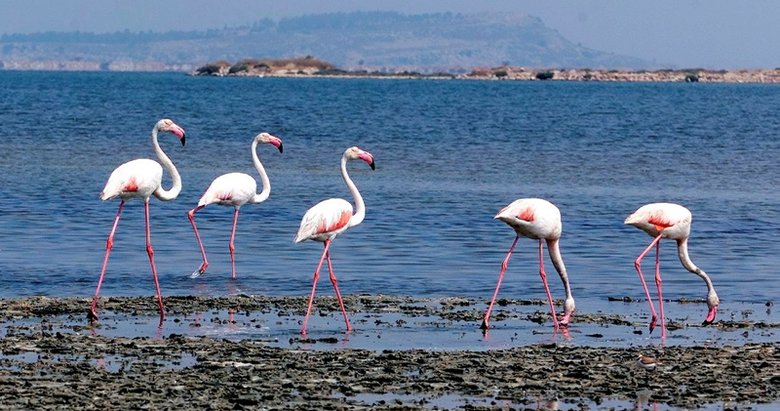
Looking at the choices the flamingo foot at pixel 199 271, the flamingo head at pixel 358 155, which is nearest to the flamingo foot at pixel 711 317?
the flamingo head at pixel 358 155

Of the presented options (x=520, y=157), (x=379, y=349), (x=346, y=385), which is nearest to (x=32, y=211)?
(x=379, y=349)

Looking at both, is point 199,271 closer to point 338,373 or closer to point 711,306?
point 711,306

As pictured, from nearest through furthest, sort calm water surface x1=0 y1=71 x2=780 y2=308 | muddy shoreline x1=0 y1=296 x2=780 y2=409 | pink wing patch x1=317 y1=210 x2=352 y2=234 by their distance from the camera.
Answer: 1. muddy shoreline x1=0 y1=296 x2=780 y2=409
2. pink wing patch x1=317 y1=210 x2=352 y2=234
3. calm water surface x1=0 y1=71 x2=780 y2=308

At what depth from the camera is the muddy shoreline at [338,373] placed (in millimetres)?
10875

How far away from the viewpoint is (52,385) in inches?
435

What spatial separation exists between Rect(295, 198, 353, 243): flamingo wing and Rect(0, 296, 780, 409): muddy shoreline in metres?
1.42

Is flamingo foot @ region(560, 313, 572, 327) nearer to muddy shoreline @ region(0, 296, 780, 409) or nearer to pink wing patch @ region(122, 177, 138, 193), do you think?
muddy shoreline @ region(0, 296, 780, 409)

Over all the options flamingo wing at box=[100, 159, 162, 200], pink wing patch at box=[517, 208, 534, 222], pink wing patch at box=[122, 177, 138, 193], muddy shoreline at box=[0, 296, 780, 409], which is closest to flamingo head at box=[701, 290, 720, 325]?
muddy shoreline at box=[0, 296, 780, 409]

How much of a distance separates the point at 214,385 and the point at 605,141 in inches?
1822

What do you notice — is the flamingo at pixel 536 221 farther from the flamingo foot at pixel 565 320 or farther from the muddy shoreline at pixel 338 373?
the muddy shoreline at pixel 338 373

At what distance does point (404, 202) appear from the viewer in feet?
99.4

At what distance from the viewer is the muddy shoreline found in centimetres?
1088

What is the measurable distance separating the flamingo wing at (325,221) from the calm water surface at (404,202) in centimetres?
245

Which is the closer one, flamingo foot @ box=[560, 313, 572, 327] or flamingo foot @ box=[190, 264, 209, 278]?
flamingo foot @ box=[560, 313, 572, 327]
